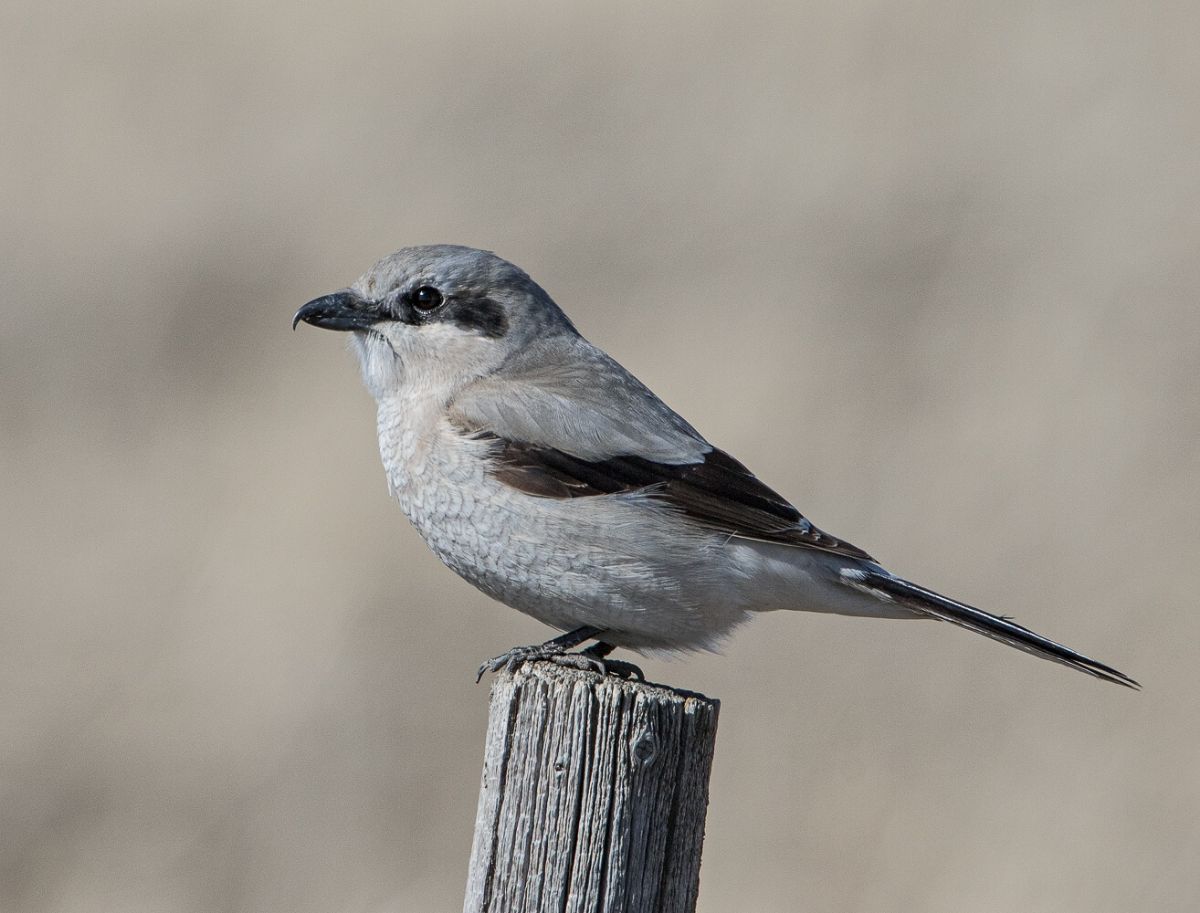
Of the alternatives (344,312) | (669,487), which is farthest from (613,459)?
(344,312)

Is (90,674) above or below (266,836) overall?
above

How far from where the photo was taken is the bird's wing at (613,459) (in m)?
3.88

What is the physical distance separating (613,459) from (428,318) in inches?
31.2

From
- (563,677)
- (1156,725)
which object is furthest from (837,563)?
(1156,725)

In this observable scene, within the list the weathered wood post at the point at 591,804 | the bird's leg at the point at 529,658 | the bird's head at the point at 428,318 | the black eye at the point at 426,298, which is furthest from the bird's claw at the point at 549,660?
the black eye at the point at 426,298

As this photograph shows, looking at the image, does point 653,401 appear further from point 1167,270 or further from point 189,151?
point 189,151

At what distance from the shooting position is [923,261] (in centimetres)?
923

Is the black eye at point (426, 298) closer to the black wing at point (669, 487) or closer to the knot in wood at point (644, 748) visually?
the black wing at point (669, 487)

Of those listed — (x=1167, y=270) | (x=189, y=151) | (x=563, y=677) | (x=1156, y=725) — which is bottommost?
(x=563, y=677)

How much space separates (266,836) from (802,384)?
3812 millimetres

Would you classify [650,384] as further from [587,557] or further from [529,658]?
[529,658]

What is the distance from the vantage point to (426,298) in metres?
4.34

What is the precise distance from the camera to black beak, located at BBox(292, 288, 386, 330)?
4270 mm

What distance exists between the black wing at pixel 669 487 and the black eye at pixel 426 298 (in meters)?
0.58
